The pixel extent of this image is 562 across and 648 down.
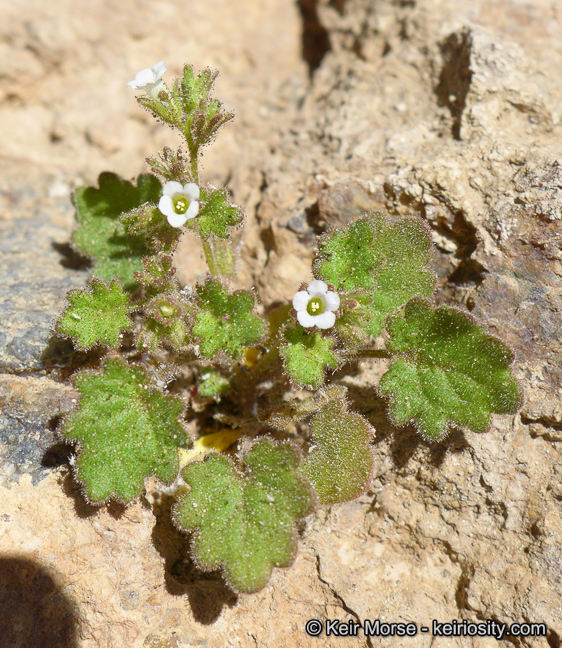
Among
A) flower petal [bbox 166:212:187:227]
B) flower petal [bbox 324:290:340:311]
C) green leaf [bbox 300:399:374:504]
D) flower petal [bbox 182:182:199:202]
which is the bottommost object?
→ green leaf [bbox 300:399:374:504]

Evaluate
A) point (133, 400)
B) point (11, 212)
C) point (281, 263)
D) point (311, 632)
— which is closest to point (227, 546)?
point (311, 632)

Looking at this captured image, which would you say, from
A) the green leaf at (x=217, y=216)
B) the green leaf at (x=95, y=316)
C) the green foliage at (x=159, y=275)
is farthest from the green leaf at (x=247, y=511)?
the green leaf at (x=217, y=216)

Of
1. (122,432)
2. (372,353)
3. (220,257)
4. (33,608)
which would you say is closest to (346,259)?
(372,353)

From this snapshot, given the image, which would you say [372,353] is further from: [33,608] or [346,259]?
[33,608]

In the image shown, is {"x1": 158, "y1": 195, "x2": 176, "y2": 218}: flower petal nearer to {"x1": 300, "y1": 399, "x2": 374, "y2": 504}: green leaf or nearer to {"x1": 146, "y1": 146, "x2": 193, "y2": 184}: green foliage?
{"x1": 146, "y1": 146, "x2": 193, "y2": 184}: green foliage

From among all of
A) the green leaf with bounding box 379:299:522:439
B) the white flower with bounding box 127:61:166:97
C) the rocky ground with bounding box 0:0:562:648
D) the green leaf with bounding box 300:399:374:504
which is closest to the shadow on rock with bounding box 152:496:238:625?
the rocky ground with bounding box 0:0:562:648

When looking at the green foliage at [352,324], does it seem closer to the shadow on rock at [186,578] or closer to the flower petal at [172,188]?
the flower petal at [172,188]

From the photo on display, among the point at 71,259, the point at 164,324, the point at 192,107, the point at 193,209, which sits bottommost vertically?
the point at 71,259

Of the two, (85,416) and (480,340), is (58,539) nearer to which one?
(85,416)

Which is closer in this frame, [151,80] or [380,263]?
[151,80]
